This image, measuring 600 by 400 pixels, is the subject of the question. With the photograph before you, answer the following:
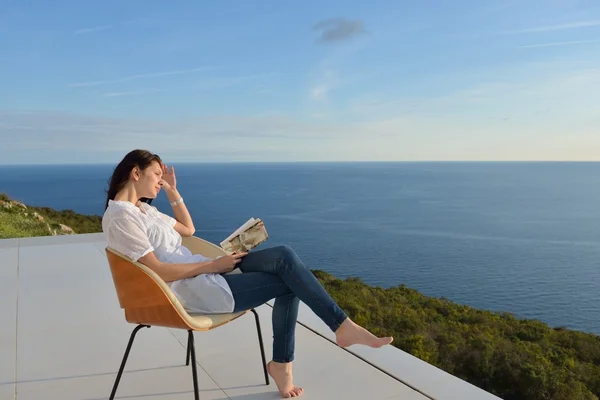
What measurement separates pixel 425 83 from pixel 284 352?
46.3 metres

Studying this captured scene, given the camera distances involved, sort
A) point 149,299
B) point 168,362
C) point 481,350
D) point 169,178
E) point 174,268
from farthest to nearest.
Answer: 1. point 481,350
2. point 168,362
3. point 169,178
4. point 174,268
5. point 149,299

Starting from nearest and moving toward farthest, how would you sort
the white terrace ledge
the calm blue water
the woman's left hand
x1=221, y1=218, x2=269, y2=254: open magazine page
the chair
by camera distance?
the chair
x1=221, y1=218, x2=269, y2=254: open magazine page
the white terrace ledge
the woman's left hand
the calm blue water

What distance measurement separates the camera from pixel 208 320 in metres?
1.88

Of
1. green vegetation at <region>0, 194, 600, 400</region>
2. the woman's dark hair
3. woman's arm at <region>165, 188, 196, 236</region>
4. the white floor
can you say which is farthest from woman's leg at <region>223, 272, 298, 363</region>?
green vegetation at <region>0, 194, 600, 400</region>

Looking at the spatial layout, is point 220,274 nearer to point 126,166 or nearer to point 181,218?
point 181,218

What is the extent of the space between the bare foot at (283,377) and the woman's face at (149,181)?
78 centimetres

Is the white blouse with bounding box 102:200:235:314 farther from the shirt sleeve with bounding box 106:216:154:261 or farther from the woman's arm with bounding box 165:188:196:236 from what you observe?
the woman's arm with bounding box 165:188:196:236

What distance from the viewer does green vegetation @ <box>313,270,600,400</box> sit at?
26.8ft

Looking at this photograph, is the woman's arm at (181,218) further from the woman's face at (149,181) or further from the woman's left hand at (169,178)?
the woman's face at (149,181)

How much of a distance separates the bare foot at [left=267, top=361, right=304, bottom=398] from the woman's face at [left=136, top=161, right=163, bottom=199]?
2.55 feet

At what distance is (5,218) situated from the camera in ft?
29.7

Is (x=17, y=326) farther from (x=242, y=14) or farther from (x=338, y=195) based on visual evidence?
(x=338, y=195)

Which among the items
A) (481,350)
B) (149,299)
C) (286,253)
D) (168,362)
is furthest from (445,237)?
(149,299)

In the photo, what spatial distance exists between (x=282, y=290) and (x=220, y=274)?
0.85 feet
